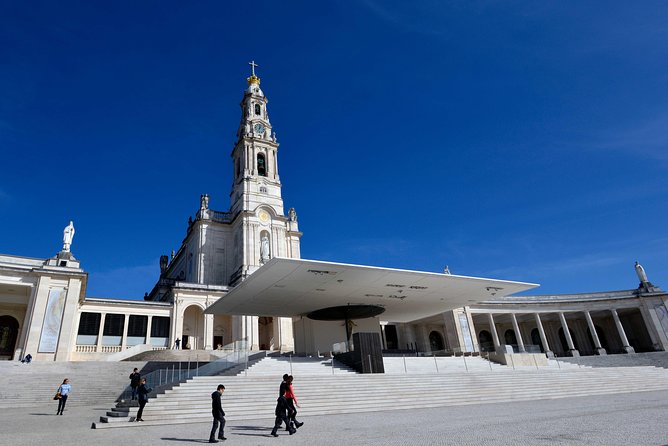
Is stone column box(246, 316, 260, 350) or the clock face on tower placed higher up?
the clock face on tower

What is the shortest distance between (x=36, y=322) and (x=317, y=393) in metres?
24.7

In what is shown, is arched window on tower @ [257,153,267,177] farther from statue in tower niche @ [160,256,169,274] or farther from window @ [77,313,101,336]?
statue in tower niche @ [160,256,169,274]

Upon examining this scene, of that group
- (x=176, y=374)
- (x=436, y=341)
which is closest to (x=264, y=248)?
(x=436, y=341)

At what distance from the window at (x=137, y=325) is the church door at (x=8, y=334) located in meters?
9.27

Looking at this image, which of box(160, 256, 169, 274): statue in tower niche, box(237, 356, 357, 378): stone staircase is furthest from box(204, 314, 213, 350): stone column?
box(160, 256, 169, 274): statue in tower niche

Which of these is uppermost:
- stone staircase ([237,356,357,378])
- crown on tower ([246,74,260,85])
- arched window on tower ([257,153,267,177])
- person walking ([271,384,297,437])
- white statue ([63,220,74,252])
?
crown on tower ([246,74,260,85])

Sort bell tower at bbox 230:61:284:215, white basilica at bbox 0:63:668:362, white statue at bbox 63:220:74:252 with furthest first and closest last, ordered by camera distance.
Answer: bell tower at bbox 230:61:284:215, white statue at bbox 63:220:74:252, white basilica at bbox 0:63:668:362

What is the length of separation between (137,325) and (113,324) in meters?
2.09

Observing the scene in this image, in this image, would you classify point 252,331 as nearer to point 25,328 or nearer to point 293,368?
point 25,328

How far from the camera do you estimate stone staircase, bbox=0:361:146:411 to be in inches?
739

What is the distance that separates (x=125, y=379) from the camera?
22.0 metres

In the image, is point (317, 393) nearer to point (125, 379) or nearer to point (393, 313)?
point (125, 379)

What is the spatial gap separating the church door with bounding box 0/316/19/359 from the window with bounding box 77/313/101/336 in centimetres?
548

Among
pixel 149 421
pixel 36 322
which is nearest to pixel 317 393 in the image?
pixel 149 421
